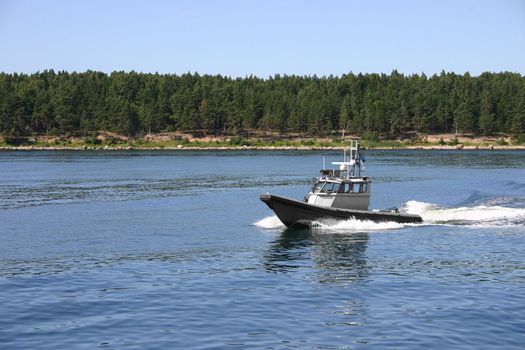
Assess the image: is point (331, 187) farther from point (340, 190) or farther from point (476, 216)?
point (476, 216)

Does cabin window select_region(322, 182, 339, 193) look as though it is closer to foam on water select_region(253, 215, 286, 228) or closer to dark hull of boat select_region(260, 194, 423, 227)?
dark hull of boat select_region(260, 194, 423, 227)

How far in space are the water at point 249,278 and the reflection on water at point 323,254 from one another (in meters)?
0.11

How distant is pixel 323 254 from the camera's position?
37594 millimetres

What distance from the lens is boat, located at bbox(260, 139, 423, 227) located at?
150ft

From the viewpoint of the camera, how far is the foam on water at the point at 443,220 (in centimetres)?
4619

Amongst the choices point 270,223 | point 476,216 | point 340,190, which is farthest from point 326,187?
point 476,216

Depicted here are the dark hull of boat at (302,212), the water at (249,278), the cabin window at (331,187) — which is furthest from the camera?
the cabin window at (331,187)

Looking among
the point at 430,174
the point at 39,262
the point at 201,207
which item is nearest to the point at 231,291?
the point at 39,262

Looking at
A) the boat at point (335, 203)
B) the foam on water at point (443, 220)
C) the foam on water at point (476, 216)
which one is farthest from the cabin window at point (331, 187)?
the foam on water at point (476, 216)

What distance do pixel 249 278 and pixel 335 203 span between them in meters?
17.1

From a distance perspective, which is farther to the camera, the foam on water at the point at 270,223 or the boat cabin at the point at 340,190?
the foam on water at the point at 270,223

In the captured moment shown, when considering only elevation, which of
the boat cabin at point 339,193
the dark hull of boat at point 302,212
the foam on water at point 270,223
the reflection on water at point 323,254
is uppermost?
the boat cabin at point 339,193

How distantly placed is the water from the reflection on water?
11cm

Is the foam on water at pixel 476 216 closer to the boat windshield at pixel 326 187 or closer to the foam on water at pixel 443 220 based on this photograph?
the foam on water at pixel 443 220
